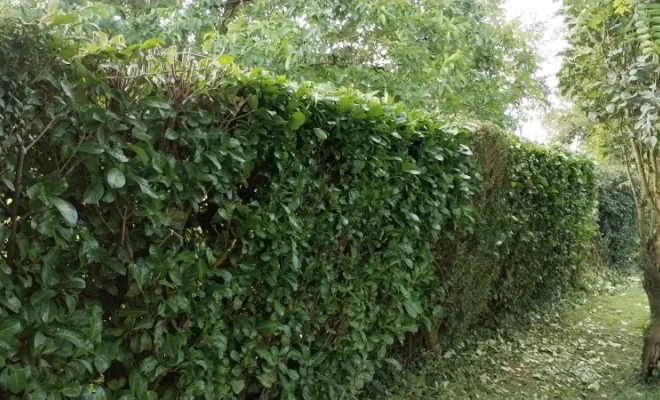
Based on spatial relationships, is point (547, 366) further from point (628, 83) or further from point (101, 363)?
point (101, 363)

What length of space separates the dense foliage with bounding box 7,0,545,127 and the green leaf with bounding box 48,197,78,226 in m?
3.52

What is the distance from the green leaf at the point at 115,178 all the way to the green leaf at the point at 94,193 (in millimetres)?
59

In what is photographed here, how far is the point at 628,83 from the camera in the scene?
5031 millimetres

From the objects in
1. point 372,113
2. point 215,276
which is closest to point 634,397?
point 372,113

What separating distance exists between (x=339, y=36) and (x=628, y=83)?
12.9ft

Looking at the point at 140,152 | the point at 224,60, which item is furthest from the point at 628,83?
the point at 140,152

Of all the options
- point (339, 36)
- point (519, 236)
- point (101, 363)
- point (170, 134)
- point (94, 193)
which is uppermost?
point (339, 36)

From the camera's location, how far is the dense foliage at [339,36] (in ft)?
21.3

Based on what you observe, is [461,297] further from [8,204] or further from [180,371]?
[8,204]

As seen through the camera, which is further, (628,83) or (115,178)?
(628,83)

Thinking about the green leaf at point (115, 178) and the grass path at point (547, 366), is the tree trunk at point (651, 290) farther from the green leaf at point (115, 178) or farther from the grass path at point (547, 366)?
the green leaf at point (115, 178)

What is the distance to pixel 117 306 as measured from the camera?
9.19 ft

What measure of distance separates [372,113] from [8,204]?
250 centimetres

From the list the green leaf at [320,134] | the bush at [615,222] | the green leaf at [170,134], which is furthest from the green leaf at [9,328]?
the bush at [615,222]
